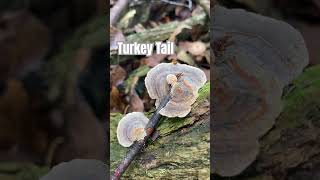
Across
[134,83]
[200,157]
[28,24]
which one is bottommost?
[200,157]

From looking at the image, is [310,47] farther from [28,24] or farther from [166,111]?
[28,24]

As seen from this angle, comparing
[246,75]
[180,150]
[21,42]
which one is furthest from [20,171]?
[246,75]

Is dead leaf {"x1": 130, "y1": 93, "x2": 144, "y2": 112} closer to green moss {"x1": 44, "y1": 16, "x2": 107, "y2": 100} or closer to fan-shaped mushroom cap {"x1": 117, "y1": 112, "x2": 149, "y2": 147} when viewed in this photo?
fan-shaped mushroom cap {"x1": 117, "y1": 112, "x2": 149, "y2": 147}

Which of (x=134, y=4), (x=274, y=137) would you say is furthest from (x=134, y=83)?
(x=274, y=137)

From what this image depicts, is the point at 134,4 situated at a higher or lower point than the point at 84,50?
higher

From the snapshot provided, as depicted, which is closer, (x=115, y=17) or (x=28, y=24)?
(x=115, y=17)
